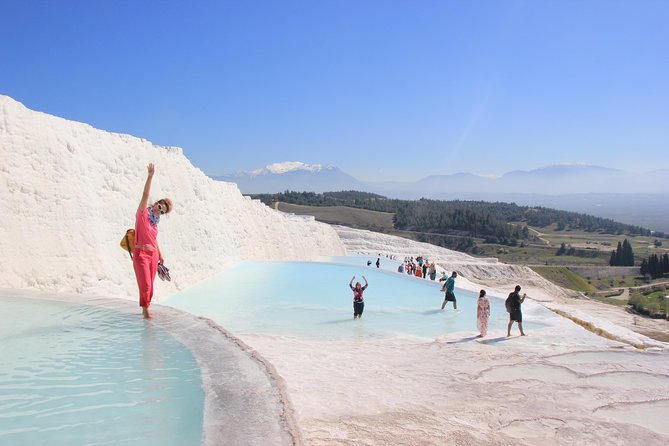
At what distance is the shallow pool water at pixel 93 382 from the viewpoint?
3711 mm

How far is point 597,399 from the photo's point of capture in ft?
22.7

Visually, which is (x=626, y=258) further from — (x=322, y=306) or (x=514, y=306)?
(x=322, y=306)

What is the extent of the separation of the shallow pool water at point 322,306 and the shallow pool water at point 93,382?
3715 millimetres

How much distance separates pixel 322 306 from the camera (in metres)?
13.0

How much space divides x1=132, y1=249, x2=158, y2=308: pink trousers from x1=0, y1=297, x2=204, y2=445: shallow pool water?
331 mm

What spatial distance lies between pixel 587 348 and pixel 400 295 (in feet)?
20.8

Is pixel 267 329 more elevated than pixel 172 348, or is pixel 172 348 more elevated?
pixel 172 348

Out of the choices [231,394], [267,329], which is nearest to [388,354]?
[267,329]

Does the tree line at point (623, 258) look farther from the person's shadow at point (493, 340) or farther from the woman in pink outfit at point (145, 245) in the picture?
the woman in pink outfit at point (145, 245)

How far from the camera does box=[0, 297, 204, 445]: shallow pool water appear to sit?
371 cm

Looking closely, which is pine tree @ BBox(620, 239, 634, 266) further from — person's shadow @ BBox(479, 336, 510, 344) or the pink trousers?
the pink trousers

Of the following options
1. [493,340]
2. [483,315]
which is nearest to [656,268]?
[483,315]

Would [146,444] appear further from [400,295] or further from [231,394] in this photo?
[400,295]

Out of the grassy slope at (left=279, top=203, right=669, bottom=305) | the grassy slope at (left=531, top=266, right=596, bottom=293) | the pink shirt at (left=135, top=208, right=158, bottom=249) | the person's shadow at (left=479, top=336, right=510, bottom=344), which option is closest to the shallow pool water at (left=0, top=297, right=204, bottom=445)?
the pink shirt at (left=135, top=208, right=158, bottom=249)
